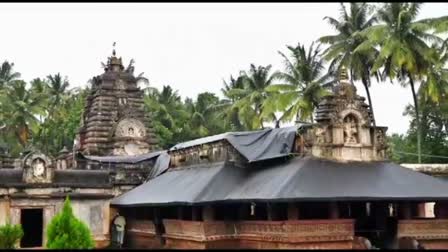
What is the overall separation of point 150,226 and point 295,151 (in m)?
7.25

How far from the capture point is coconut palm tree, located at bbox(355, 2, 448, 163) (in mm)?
29750

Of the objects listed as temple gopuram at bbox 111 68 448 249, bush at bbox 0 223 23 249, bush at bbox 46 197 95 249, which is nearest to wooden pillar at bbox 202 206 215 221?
temple gopuram at bbox 111 68 448 249

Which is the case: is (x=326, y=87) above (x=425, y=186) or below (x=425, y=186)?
above

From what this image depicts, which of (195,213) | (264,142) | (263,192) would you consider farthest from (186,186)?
(263,192)

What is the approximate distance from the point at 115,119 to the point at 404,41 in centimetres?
1701

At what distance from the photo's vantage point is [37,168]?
24078mm

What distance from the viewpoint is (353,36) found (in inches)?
1296

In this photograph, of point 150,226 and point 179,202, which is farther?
point 150,226

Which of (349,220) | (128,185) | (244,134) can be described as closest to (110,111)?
(128,185)

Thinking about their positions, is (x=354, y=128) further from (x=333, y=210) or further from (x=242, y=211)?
(x=242, y=211)

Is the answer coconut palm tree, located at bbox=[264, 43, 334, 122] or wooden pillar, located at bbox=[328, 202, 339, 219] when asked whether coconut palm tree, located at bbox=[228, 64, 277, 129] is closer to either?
coconut palm tree, located at bbox=[264, 43, 334, 122]

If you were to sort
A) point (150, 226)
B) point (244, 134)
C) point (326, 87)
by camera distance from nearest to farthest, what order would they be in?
point (244, 134)
point (150, 226)
point (326, 87)

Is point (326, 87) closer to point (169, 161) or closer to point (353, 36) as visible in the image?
point (353, 36)

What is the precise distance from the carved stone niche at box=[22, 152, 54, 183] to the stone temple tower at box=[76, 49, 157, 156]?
11.2m
